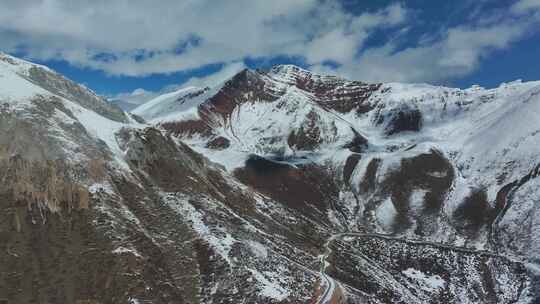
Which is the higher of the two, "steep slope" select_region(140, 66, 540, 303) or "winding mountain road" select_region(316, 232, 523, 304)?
"steep slope" select_region(140, 66, 540, 303)

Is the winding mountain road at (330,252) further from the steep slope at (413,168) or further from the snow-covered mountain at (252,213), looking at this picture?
the steep slope at (413,168)

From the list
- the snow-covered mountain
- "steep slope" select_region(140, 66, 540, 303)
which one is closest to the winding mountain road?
the snow-covered mountain

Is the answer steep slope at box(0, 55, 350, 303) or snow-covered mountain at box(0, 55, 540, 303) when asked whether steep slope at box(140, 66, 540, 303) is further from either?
steep slope at box(0, 55, 350, 303)

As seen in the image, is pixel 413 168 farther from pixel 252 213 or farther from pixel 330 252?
pixel 252 213

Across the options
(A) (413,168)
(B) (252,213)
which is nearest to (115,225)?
(B) (252,213)

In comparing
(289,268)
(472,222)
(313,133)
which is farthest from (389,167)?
(289,268)

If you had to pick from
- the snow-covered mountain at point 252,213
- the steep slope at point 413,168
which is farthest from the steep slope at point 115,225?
the steep slope at point 413,168
